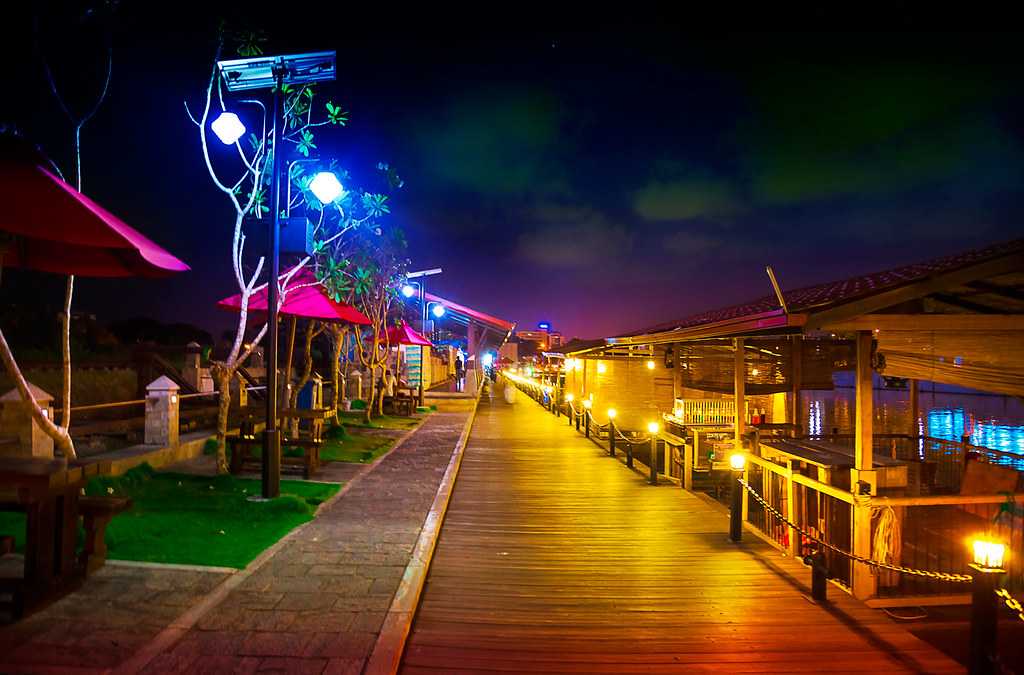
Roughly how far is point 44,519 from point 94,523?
0.67 meters

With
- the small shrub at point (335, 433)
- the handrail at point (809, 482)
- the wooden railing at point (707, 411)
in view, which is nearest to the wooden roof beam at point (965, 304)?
the handrail at point (809, 482)

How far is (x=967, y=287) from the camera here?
5.96m

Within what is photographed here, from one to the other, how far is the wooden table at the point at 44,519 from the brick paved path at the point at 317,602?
49.0 inches

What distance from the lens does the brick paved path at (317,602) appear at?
153 inches

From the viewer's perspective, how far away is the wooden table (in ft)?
13.9

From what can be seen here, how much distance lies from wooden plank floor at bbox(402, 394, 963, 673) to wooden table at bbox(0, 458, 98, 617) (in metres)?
2.82

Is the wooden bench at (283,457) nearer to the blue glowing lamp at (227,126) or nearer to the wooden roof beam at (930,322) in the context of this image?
the blue glowing lamp at (227,126)

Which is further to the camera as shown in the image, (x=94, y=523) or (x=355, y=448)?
(x=355, y=448)

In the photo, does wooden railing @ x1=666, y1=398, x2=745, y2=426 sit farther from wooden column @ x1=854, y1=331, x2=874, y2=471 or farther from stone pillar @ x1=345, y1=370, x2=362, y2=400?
stone pillar @ x1=345, y1=370, x2=362, y2=400

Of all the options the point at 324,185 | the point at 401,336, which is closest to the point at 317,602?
the point at 324,185

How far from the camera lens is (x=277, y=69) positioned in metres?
7.90

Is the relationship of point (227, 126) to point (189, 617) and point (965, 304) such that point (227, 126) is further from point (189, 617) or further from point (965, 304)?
point (965, 304)

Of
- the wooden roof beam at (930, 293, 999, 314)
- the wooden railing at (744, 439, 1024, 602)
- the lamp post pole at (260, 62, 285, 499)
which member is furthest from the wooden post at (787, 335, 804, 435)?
the lamp post pole at (260, 62, 285, 499)

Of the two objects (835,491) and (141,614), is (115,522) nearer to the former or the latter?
(141,614)
